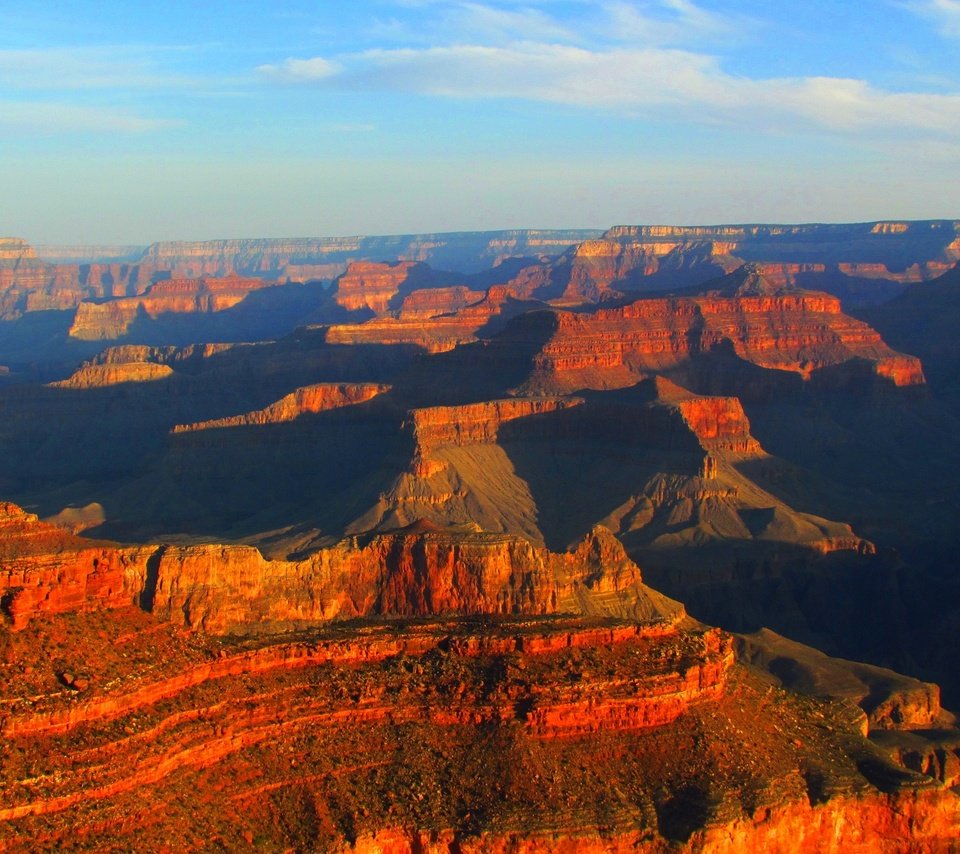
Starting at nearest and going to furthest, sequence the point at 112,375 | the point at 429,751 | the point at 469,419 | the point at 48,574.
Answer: the point at 429,751 < the point at 48,574 < the point at 469,419 < the point at 112,375

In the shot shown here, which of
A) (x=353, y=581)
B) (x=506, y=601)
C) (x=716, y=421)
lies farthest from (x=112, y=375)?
(x=506, y=601)

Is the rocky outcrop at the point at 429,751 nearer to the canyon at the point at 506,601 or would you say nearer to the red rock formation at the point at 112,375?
the canyon at the point at 506,601

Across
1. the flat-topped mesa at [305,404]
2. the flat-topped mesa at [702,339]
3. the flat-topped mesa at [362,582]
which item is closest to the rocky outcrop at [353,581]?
the flat-topped mesa at [362,582]

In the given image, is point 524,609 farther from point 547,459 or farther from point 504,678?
point 547,459

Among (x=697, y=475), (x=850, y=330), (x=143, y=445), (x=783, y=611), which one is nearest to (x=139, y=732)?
(x=783, y=611)

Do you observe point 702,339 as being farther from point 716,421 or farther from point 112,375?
point 112,375

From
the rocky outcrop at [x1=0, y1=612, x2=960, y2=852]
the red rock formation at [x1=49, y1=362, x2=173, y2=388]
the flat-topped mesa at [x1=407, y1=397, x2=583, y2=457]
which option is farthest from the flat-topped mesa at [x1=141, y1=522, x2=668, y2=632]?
the red rock formation at [x1=49, y1=362, x2=173, y2=388]
